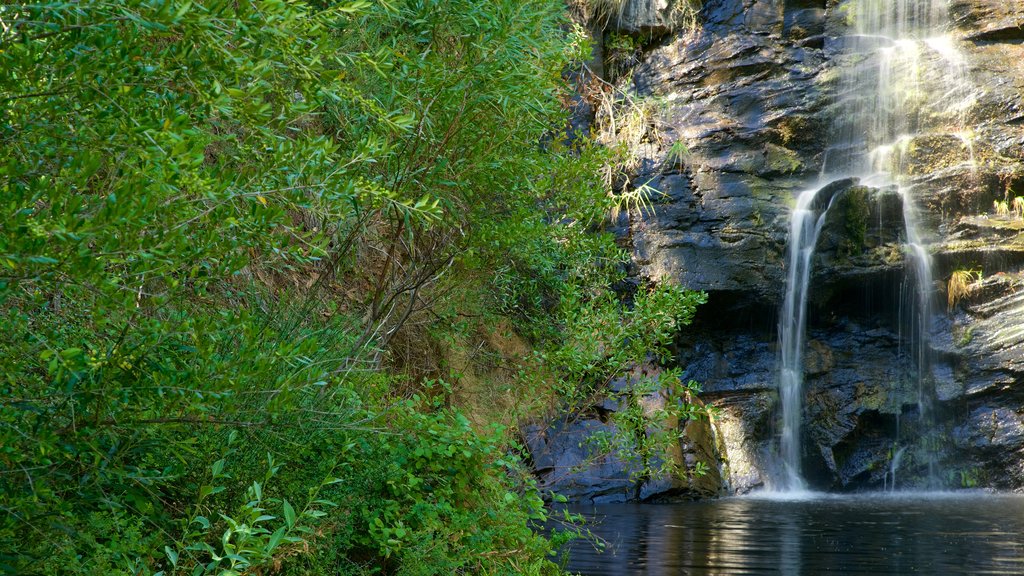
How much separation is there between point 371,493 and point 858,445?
46.5ft

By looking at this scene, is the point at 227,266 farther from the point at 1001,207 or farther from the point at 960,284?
the point at 1001,207

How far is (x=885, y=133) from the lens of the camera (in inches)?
727

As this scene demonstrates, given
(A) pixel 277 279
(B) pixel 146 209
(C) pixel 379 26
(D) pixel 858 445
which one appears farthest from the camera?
(D) pixel 858 445

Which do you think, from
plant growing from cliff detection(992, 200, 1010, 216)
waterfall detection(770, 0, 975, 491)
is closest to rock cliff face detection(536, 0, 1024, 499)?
plant growing from cliff detection(992, 200, 1010, 216)

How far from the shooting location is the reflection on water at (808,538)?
25.3 ft

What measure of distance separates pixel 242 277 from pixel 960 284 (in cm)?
1463

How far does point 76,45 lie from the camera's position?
8.56 ft

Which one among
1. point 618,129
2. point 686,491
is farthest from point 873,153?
point 686,491

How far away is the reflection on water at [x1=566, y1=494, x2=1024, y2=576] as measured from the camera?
772 cm

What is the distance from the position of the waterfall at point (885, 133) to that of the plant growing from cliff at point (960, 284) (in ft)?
1.23

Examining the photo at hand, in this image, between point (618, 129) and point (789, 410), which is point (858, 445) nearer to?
point (789, 410)

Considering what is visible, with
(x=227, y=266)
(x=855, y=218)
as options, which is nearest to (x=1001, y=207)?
(x=855, y=218)

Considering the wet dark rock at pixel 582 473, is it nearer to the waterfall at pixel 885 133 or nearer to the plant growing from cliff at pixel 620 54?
the waterfall at pixel 885 133

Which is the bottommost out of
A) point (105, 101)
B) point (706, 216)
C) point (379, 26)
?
point (105, 101)
